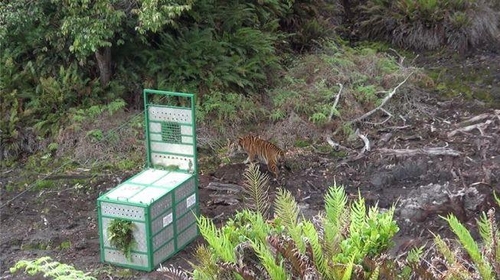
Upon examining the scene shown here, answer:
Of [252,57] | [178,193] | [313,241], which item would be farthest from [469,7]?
[313,241]

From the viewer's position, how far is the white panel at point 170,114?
395 inches

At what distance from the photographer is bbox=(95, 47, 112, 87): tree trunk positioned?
13531 millimetres

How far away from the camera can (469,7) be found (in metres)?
17.2

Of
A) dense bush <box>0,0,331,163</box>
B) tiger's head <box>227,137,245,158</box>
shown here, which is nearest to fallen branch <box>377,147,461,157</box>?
tiger's head <box>227,137,245,158</box>

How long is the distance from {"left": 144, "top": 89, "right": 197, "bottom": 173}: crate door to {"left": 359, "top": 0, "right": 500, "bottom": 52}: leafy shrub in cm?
803

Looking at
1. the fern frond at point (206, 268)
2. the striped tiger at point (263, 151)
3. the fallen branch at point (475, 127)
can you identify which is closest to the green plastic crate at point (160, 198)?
the striped tiger at point (263, 151)

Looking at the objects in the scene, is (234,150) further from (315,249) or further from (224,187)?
(315,249)

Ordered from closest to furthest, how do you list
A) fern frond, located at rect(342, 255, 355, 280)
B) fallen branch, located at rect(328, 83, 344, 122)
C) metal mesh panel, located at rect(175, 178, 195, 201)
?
fern frond, located at rect(342, 255, 355, 280), metal mesh panel, located at rect(175, 178, 195, 201), fallen branch, located at rect(328, 83, 344, 122)

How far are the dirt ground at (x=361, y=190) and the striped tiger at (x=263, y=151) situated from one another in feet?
0.60

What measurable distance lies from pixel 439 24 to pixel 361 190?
22.4 feet

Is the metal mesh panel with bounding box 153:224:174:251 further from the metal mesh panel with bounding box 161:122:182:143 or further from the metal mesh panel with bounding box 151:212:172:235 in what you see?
the metal mesh panel with bounding box 161:122:182:143

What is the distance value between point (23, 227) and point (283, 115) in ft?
14.0

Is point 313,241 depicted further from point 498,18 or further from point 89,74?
→ point 498,18

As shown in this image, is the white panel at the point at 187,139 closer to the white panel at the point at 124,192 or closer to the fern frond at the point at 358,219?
the white panel at the point at 124,192
